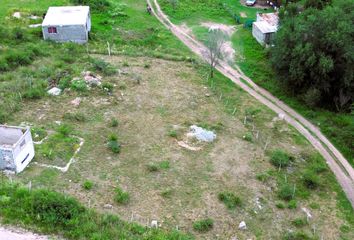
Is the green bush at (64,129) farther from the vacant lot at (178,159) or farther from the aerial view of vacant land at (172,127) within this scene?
the vacant lot at (178,159)

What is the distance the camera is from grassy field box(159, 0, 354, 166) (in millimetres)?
33775

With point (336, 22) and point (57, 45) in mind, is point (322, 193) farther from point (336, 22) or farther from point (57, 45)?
point (57, 45)

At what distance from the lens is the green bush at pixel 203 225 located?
2242 centimetres

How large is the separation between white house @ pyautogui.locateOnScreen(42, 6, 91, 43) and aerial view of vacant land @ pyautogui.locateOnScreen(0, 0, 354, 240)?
104 mm

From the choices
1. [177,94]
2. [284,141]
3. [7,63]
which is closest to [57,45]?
[7,63]

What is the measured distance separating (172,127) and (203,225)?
10.0 meters

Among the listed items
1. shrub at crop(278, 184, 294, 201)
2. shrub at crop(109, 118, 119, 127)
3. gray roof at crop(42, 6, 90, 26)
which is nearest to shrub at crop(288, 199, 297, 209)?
shrub at crop(278, 184, 294, 201)

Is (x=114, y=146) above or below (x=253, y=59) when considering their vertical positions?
above

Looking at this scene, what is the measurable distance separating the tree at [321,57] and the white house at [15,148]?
21.5 meters

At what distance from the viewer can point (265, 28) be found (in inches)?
1811

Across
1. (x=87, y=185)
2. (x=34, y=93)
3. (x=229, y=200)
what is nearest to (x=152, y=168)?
(x=87, y=185)

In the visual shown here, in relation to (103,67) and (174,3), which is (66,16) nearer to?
(103,67)

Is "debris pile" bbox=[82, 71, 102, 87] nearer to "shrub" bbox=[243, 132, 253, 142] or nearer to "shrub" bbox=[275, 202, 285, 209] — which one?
"shrub" bbox=[243, 132, 253, 142]

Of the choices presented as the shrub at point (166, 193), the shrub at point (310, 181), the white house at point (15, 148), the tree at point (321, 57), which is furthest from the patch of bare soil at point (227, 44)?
the white house at point (15, 148)
